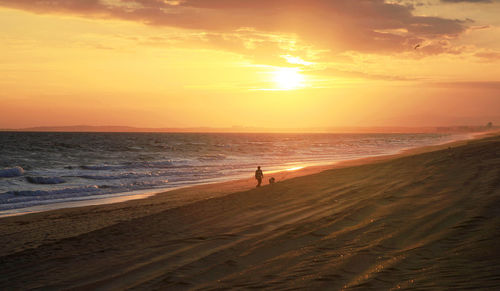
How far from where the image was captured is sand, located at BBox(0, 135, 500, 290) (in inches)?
245

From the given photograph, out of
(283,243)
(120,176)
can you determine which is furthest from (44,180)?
(283,243)

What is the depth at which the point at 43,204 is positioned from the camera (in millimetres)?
17734

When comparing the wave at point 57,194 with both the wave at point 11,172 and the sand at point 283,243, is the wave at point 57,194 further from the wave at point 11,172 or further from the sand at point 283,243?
the wave at point 11,172

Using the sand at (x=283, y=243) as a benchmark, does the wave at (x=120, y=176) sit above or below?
below

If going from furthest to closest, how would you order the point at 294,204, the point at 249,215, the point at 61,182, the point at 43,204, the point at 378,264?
the point at 61,182 < the point at 43,204 < the point at 294,204 < the point at 249,215 < the point at 378,264

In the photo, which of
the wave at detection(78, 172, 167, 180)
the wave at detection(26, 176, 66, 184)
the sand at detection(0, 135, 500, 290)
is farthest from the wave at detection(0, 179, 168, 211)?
the sand at detection(0, 135, 500, 290)

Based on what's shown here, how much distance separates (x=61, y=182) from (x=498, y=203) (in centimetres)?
2462

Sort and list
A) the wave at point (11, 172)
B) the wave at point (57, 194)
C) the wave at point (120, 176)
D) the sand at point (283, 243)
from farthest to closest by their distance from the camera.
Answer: the wave at point (11, 172) < the wave at point (120, 176) < the wave at point (57, 194) < the sand at point (283, 243)

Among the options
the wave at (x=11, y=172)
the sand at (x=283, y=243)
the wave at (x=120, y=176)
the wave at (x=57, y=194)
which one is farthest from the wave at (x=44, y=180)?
the sand at (x=283, y=243)

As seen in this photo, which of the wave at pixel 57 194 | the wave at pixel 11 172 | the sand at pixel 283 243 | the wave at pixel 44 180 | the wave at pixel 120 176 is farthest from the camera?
the wave at pixel 11 172

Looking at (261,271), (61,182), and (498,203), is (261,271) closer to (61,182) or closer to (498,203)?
(498,203)

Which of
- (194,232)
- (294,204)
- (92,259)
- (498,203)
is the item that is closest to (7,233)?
(92,259)

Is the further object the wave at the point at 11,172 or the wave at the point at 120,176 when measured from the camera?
the wave at the point at 11,172

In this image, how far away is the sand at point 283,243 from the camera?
6.22 metres
